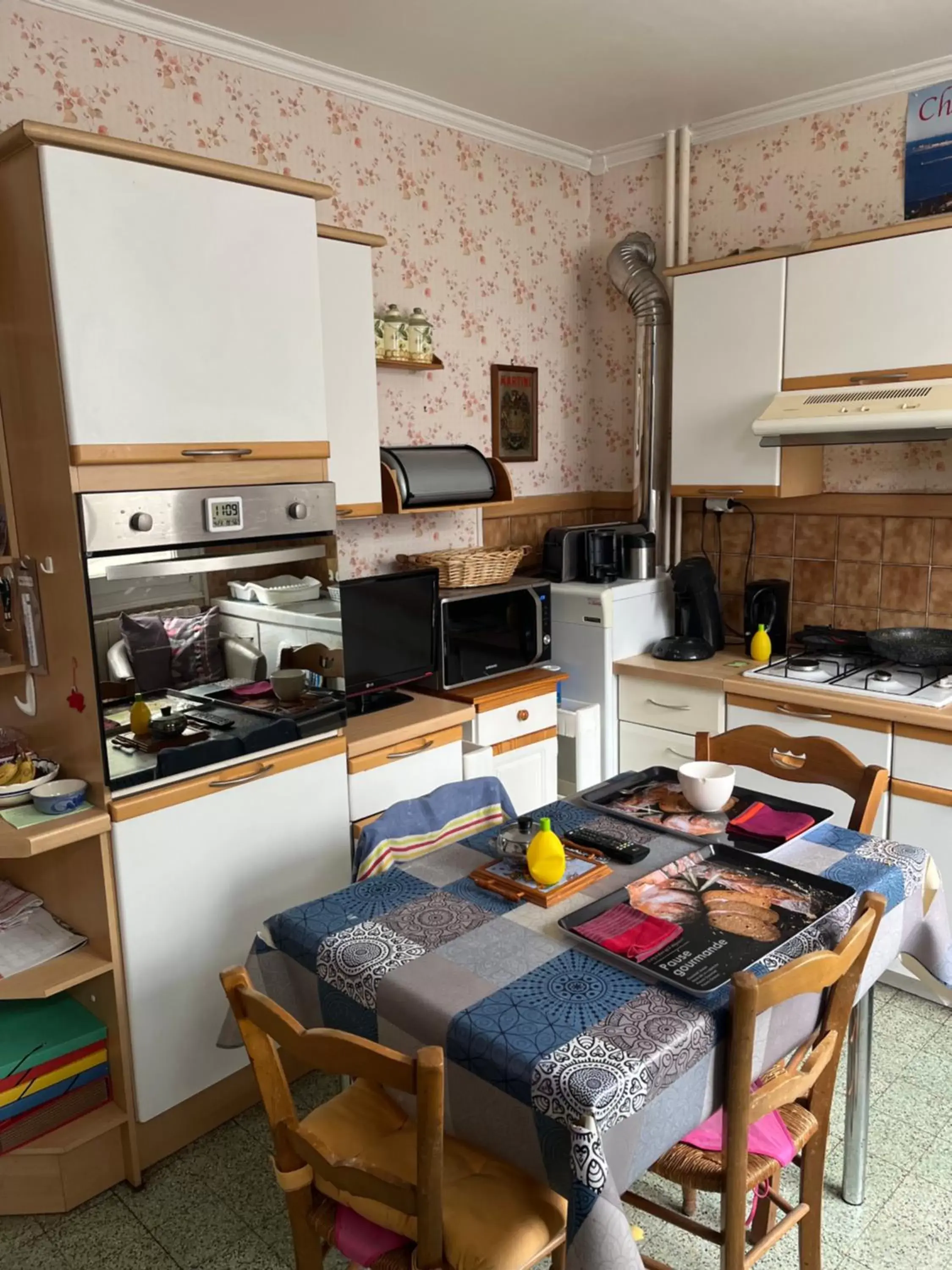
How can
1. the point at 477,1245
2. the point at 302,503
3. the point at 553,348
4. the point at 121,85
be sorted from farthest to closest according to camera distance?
1. the point at 553,348
2. the point at 121,85
3. the point at 302,503
4. the point at 477,1245

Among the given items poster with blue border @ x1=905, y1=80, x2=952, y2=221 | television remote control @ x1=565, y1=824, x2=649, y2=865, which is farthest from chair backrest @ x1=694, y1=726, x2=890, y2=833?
poster with blue border @ x1=905, y1=80, x2=952, y2=221

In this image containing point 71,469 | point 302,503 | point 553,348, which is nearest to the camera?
point 71,469

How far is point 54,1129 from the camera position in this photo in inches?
80.1

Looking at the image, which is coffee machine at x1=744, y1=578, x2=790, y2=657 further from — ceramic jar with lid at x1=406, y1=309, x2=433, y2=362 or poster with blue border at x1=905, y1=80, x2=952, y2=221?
ceramic jar with lid at x1=406, y1=309, x2=433, y2=362

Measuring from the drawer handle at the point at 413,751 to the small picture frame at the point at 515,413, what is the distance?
4.37 ft

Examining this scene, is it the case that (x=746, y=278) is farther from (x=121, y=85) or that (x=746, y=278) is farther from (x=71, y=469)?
(x=71, y=469)

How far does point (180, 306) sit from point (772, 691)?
1.97 metres

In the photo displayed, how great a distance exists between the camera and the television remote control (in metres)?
1.75

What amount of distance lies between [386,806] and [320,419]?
103cm

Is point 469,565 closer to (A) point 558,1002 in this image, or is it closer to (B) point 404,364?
(B) point 404,364

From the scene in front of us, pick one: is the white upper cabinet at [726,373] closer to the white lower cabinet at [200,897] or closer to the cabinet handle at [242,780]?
the white lower cabinet at [200,897]

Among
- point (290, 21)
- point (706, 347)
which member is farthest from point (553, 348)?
point (290, 21)

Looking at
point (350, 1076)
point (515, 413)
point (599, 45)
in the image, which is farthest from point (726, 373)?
point (350, 1076)

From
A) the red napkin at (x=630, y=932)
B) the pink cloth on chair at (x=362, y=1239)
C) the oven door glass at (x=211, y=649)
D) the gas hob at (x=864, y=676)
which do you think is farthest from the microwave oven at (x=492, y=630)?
the pink cloth on chair at (x=362, y=1239)
